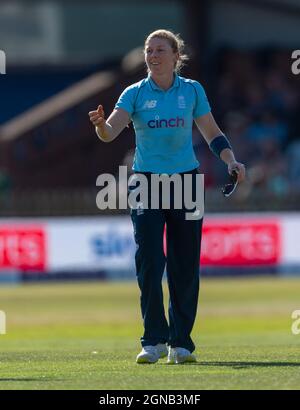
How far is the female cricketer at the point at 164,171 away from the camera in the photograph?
9.50m

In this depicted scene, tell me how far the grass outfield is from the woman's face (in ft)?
6.85

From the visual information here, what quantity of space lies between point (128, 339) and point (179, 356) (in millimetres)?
5872

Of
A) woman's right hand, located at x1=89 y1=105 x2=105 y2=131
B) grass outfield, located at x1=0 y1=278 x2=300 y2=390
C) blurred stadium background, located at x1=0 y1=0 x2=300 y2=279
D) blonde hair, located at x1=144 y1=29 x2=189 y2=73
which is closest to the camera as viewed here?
grass outfield, located at x1=0 y1=278 x2=300 y2=390

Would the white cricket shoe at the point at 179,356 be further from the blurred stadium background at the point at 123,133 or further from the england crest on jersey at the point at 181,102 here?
the blurred stadium background at the point at 123,133

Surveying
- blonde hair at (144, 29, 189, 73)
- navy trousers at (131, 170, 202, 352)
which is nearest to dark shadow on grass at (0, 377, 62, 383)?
navy trousers at (131, 170, 202, 352)

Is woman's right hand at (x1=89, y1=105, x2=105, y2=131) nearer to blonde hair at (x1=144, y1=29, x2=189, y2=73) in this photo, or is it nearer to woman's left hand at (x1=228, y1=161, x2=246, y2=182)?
blonde hair at (x1=144, y1=29, x2=189, y2=73)

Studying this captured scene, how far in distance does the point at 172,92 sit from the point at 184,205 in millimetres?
813

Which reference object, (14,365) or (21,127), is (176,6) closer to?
(21,127)

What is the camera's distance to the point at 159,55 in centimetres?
941

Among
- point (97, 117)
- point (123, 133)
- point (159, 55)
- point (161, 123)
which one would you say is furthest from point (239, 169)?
point (123, 133)

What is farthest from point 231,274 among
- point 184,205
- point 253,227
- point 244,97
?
point 184,205

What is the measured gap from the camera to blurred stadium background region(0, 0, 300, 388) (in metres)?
26.1

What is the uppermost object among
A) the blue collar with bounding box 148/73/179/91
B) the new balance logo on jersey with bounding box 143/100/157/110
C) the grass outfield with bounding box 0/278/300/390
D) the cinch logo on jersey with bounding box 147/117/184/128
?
the blue collar with bounding box 148/73/179/91

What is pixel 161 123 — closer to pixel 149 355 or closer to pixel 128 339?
pixel 149 355
